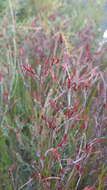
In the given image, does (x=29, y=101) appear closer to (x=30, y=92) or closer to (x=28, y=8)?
(x=30, y=92)

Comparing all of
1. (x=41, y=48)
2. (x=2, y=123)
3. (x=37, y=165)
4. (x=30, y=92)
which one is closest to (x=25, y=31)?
(x=41, y=48)

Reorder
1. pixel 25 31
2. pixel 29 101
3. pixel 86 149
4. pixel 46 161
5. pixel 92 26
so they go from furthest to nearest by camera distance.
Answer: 1. pixel 92 26
2. pixel 25 31
3. pixel 29 101
4. pixel 46 161
5. pixel 86 149

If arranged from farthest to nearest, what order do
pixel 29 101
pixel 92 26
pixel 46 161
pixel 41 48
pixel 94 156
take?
pixel 92 26, pixel 41 48, pixel 29 101, pixel 94 156, pixel 46 161

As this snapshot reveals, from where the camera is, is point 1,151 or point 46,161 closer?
point 46,161

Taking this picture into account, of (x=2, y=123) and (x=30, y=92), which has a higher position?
(x=30, y=92)

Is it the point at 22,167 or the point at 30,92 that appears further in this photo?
the point at 30,92

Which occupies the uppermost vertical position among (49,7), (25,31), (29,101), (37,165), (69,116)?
(49,7)

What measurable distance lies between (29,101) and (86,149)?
670 millimetres

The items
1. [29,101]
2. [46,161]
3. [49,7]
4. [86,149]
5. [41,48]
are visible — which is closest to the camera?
[86,149]

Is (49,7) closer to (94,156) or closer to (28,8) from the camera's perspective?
(28,8)

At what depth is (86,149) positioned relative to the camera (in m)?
1.39

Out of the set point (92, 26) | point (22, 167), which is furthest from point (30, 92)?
point (92, 26)

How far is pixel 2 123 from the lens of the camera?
5.73 ft

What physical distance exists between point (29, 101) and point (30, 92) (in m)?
0.09
